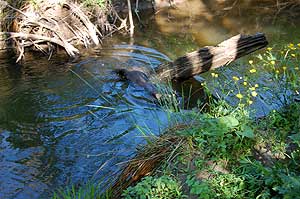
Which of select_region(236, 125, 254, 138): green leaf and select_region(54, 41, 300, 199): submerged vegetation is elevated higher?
select_region(236, 125, 254, 138): green leaf

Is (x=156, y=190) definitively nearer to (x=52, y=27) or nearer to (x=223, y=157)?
(x=223, y=157)

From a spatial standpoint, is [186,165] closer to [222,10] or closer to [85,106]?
[85,106]

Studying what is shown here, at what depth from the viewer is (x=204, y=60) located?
5.43m

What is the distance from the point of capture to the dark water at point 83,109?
4.14 m

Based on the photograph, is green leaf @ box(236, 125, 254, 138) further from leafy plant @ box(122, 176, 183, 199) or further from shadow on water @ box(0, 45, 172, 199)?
shadow on water @ box(0, 45, 172, 199)

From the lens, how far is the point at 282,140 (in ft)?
10.1

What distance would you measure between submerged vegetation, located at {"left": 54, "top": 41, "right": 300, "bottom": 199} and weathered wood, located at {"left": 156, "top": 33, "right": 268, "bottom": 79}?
174cm

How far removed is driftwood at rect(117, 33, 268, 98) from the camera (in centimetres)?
521

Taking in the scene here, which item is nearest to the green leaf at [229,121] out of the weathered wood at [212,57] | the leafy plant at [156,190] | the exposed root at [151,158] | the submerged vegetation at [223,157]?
the submerged vegetation at [223,157]

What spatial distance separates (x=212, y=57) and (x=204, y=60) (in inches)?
4.5

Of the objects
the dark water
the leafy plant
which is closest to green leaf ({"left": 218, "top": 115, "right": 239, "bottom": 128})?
the leafy plant

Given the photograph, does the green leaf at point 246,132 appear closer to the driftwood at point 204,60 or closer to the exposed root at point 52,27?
the driftwood at point 204,60

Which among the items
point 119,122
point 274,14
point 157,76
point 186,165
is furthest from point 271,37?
point 186,165

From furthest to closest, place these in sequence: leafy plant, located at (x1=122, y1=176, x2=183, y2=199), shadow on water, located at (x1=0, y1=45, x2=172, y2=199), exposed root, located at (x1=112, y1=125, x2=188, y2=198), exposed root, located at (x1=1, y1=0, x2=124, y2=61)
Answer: exposed root, located at (x1=1, y1=0, x2=124, y2=61) < shadow on water, located at (x1=0, y1=45, x2=172, y2=199) < exposed root, located at (x1=112, y1=125, x2=188, y2=198) < leafy plant, located at (x1=122, y1=176, x2=183, y2=199)
